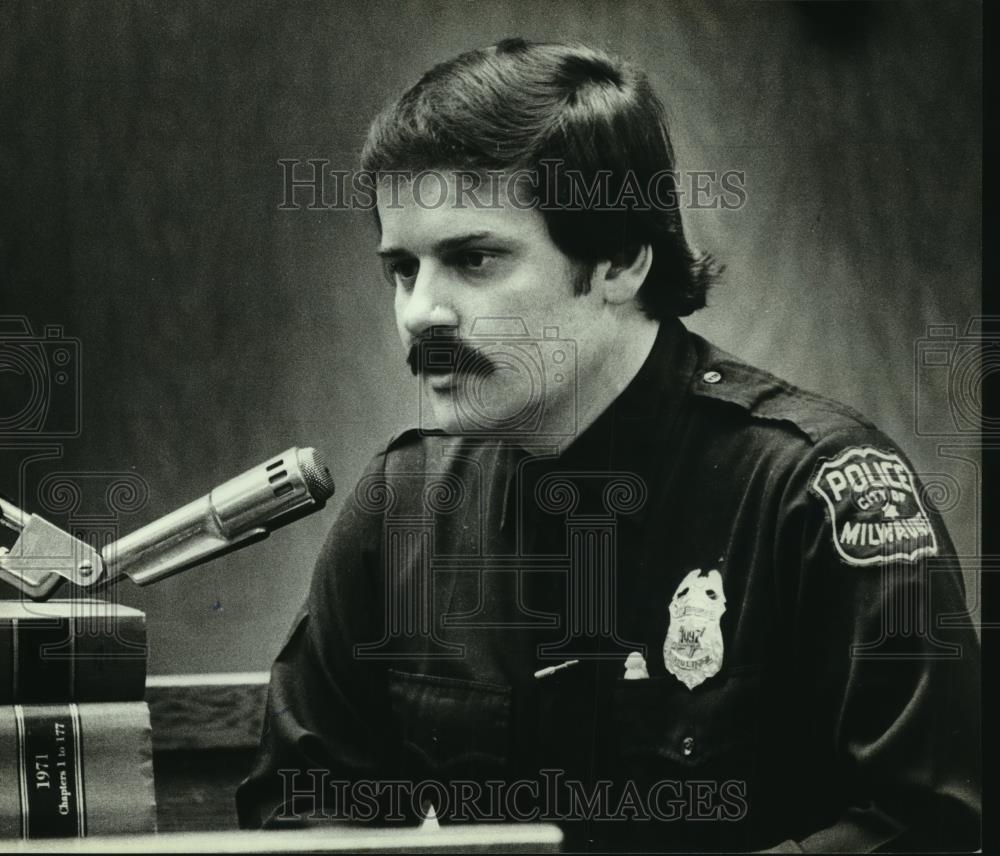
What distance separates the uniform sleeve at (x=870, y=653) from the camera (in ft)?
8.75

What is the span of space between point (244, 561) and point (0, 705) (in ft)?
1.64

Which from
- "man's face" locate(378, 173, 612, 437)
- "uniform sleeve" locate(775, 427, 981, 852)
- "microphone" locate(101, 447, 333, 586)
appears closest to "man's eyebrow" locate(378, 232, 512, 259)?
"man's face" locate(378, 173, 612, 437)

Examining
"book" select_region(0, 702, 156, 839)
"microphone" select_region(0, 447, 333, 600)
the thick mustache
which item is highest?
the thick mustache

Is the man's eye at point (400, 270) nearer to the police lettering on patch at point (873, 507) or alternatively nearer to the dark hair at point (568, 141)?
the dark hair at point (568, 141)

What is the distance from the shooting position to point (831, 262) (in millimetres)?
2828

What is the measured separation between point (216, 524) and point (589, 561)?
2.30 feet

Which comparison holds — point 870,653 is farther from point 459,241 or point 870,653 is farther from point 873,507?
point 459,241

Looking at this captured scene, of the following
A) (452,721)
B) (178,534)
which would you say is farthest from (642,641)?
(178,534)

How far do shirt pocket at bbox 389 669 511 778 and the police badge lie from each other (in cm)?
32

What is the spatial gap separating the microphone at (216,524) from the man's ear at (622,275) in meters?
0.64

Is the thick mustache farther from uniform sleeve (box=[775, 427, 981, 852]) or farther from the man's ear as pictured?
uniform sleeve (box=[775, 427, 981, 852])

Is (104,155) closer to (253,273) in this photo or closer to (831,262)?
(253,273)

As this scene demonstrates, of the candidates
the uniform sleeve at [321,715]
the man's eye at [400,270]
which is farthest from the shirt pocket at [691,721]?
the man's eye at [400,270]

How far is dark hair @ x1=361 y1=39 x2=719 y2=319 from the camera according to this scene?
267 centimetres
